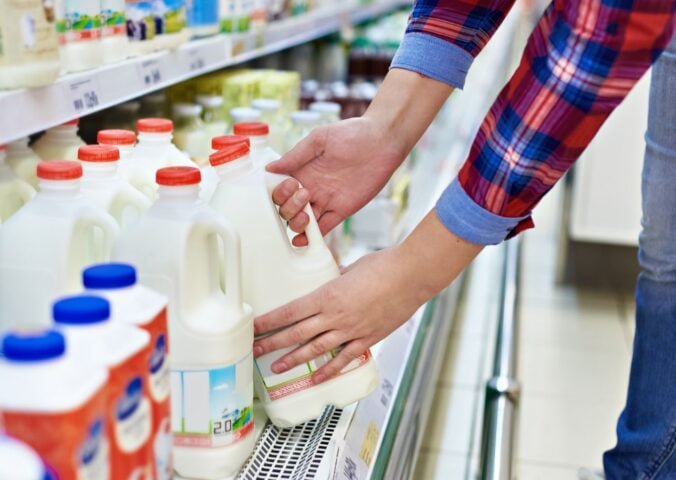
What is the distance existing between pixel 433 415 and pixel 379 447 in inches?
54.1

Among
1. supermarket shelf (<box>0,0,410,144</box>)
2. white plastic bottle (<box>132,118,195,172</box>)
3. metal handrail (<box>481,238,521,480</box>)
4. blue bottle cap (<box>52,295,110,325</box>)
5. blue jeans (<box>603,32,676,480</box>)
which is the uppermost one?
supermarket shelf (<box>0,0,410,144</box>)

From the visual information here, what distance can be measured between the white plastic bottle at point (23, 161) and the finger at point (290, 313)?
455 mm

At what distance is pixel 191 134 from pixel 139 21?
0.35 metres

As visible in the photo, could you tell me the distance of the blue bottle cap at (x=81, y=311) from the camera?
814mm

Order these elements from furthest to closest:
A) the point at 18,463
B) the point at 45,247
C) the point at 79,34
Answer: the point at 79,34 → the point at 45,247 → the point at 18,463

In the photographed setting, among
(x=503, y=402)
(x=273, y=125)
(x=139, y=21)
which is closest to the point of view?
(x=139, y=21)

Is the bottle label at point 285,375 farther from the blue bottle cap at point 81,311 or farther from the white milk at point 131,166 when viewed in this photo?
the blue bottle cap at point 81,311

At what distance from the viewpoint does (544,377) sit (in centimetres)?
319

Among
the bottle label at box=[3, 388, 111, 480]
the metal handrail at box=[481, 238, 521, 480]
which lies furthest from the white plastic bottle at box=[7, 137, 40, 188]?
the metal handrail at box=[481, 238, 521, 480]

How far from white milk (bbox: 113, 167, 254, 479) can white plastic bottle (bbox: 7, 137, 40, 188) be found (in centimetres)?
39

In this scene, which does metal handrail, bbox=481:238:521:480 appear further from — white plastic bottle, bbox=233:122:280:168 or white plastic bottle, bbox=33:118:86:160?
white plastic bottle, bbox=33:118:86:160

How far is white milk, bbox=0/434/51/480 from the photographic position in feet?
2.21

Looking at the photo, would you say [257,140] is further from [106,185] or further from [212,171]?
[106,185]

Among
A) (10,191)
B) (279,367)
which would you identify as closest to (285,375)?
(279,367)
